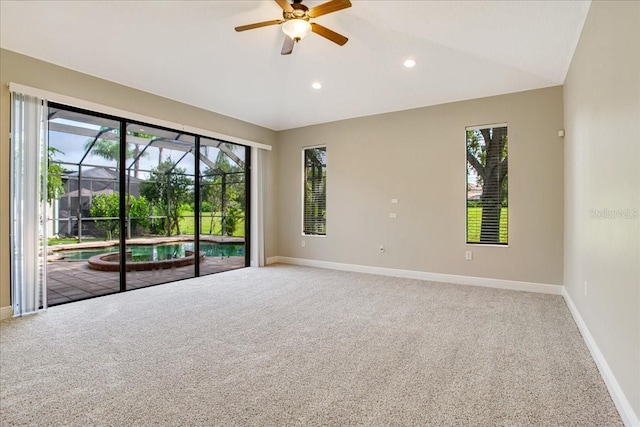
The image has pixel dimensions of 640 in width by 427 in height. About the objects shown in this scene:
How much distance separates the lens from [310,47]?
12.3 feet

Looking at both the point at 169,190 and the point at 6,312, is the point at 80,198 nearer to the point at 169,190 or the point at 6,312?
the point at 169,190

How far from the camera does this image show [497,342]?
9.02 ft

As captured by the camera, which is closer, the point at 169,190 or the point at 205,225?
the point at 169,190

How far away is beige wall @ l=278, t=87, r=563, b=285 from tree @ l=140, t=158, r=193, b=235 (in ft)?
6.53

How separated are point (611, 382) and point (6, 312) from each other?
5.04 metres

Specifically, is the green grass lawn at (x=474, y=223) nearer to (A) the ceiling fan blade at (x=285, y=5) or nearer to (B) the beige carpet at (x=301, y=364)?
(B) the beige carpet at (x=301, y=364)

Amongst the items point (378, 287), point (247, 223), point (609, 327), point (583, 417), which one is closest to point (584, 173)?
point (609, 327)

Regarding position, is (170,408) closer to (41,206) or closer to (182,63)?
(41,206)

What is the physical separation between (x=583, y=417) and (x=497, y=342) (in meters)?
0.98

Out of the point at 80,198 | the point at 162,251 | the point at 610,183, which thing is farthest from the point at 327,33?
the point at 162,251

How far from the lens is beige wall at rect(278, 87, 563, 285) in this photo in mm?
4309

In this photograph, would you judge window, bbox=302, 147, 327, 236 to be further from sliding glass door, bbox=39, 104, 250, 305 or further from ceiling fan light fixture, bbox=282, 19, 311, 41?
ceiling fan light fixture, bbox=282, 19, 311, 41

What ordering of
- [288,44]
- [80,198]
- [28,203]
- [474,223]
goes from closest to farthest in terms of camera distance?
[288,44] < [28,203] < [80,198] < [474,223]

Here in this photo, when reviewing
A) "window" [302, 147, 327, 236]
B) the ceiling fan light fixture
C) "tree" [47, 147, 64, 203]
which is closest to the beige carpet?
"tree" [47, 147, 64, 203]
